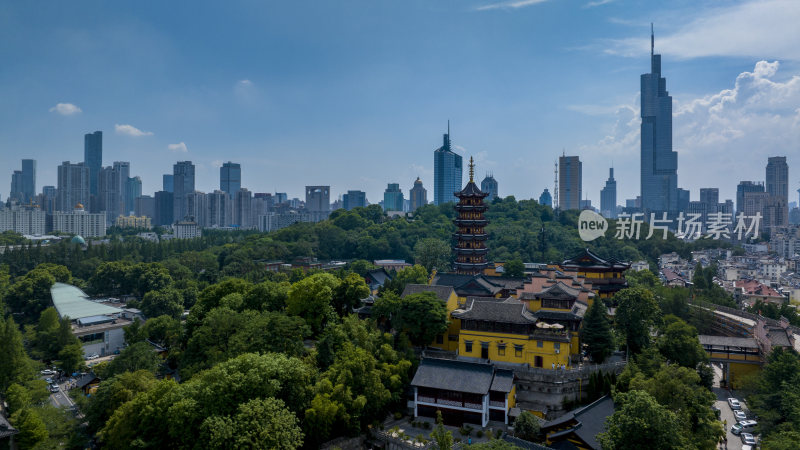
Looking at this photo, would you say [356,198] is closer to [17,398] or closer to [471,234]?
[471,234]

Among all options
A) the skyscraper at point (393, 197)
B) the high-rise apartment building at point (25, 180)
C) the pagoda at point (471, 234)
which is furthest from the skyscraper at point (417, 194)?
A: the high-rise apartment building at point (25, 180)

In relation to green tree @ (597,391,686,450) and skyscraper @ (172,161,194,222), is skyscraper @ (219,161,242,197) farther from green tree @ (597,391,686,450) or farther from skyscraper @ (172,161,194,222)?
green tree @ (597,391,686,450)

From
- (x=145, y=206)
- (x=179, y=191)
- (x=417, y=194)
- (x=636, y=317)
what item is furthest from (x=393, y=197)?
(x=636, y=317)

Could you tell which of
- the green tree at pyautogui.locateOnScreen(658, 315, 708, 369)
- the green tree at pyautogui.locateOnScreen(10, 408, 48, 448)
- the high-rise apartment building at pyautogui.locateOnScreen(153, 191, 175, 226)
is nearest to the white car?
the green tree at pyautogui.locateOnScreen(658, 315, 708, 369)

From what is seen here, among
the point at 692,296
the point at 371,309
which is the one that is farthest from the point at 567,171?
the point at 371,309

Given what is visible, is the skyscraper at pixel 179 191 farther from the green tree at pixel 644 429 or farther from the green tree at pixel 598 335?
the green tree at pixel 644 429

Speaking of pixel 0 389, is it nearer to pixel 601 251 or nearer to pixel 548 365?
pixel 548 365

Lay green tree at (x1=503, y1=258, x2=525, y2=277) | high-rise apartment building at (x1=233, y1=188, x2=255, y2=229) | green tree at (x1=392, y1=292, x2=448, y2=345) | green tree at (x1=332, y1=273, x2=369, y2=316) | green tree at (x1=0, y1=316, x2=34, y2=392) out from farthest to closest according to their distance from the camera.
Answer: high-rise apartment building at (x1=233, y1=188, x2=255, y2=229) < green tree at (x1=503, y1=258, x2=525, y2=277) < green tree at (x1=332, y1=273, x2=369, y2=316) < green tree at (x1=0, y1=316, x2=34, y2=392) < green tree at (x1=392, y1=292, x2=448, y2=345)
